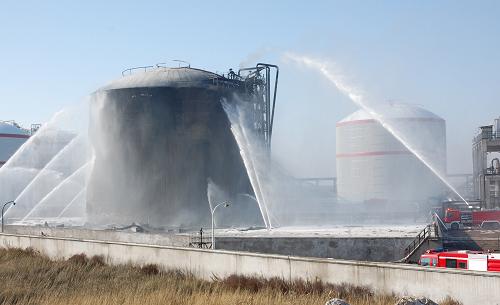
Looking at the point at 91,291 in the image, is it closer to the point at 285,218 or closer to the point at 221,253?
the point at 221,253

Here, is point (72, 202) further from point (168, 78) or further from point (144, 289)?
point (144, 289)

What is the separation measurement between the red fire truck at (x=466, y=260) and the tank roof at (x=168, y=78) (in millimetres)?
25781

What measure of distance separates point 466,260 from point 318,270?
8.72 m

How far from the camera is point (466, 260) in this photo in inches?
965

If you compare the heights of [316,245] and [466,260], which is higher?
[466,260]

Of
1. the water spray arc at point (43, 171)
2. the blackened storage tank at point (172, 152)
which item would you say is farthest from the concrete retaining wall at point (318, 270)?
the water spray arc at point (43, 171)

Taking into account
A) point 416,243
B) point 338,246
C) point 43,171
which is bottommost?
point 338,246

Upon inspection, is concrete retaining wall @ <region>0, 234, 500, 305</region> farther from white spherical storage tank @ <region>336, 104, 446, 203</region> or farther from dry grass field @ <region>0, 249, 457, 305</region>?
white spherical storage tank @ <region>336, 104, 446, 203</region>

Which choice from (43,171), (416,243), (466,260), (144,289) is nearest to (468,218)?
(416,243)

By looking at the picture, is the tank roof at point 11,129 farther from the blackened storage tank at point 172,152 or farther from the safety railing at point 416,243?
the safety railing at point 416,243

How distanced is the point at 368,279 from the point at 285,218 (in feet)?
108

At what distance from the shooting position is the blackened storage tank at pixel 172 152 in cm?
4766

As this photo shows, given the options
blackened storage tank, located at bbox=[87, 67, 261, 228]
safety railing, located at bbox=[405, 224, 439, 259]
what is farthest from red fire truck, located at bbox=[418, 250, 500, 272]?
blackened storage tank, located at bbox=[87, 67, 261, 228]

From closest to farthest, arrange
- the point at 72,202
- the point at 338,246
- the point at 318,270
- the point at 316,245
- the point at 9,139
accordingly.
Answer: the point at 318,270 → the point at 338,246 → the point at 316,245 → the point at 72,202 → the point at 9,139
